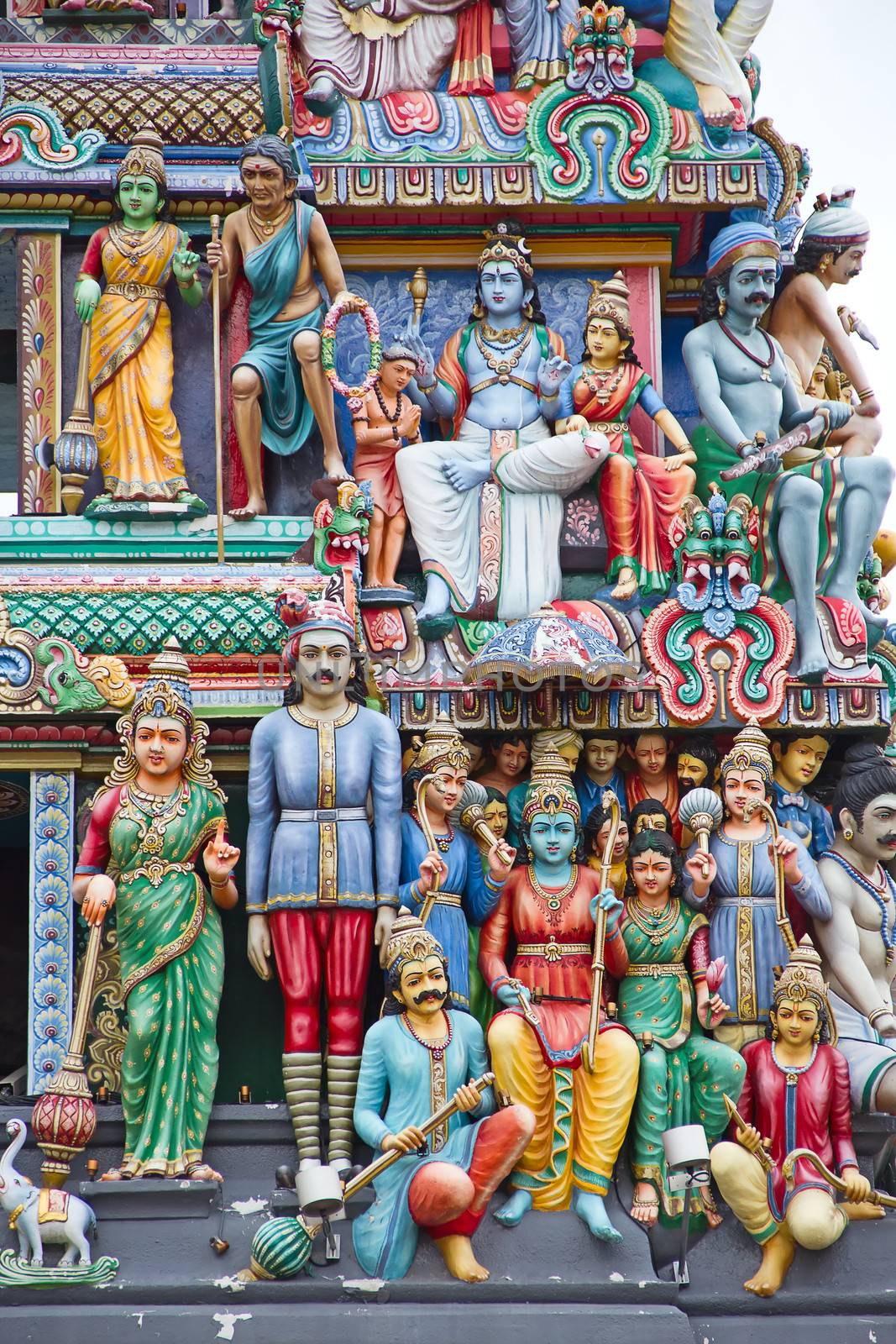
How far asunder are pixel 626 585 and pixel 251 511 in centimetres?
231

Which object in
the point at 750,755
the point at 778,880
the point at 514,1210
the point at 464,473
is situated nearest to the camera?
the point at 514,1210

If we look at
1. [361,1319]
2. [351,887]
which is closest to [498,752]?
[351,887]

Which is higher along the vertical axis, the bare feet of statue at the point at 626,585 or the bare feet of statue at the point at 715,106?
the bare feet of statue at the point at 715,106

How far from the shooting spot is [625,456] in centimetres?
1591

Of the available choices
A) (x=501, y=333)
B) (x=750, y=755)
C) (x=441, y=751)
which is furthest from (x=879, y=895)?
(x=501, y=333)

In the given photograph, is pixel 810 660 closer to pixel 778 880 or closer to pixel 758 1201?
pixel 778 880

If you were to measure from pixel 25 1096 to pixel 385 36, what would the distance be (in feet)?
→ 23.9

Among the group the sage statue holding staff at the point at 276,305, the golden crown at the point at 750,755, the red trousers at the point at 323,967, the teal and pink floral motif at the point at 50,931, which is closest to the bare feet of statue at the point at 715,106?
the sage statue holding staff at the point at 276,305

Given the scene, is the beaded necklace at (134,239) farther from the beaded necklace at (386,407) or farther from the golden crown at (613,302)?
the golden crown at (613,302)

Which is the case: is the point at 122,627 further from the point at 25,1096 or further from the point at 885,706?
the point at 885,706

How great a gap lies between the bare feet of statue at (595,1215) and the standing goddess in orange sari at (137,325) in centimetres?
478

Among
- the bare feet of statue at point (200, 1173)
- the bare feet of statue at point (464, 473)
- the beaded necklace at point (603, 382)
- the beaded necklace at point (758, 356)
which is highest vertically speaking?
the beaded necklace at point (758, 356)

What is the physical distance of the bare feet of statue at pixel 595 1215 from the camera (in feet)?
44.7

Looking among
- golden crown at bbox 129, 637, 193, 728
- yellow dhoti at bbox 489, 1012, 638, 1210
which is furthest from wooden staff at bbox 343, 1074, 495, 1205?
golden crown at bbox 129, 637, 193, 728
